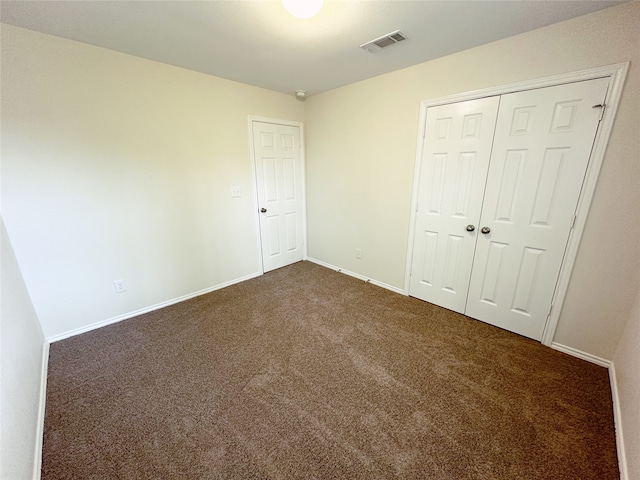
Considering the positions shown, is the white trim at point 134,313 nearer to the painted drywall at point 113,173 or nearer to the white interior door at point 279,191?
the painted drywall at point 113,173

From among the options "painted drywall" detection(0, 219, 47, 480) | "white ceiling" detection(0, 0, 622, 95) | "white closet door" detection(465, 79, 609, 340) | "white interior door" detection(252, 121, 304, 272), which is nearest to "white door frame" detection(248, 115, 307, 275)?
"white interior door" detection(252, 121, 304, 272)

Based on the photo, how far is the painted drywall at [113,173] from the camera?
6.22ft

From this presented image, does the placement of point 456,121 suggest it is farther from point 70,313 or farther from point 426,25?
point 70,313

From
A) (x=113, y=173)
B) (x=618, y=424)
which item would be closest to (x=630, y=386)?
(x=618, y=424)

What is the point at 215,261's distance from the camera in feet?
10.3

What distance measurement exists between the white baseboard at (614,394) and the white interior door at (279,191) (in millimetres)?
3128

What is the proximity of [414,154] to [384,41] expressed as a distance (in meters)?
1.04

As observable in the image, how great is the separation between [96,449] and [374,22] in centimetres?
308

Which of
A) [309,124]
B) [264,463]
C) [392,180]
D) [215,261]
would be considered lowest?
[264,463]

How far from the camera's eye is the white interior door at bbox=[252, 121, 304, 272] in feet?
10.9

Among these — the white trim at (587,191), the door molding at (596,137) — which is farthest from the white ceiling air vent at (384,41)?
the white trim at (587,191)

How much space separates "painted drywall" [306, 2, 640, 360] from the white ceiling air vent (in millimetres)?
574

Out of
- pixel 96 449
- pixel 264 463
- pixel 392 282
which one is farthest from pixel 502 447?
pixel 96 449

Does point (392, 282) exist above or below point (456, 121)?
below
